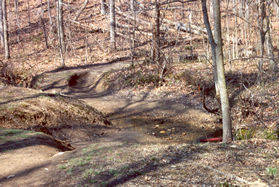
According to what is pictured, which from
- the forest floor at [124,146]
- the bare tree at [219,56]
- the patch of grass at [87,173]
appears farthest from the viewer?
the bare tree at [219,56]

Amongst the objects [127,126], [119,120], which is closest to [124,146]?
[127,126]

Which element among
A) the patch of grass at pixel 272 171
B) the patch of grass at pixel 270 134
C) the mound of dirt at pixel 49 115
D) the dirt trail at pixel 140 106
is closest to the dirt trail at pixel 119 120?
the dirt trail at pixel 140 106

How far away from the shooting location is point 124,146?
6.74 metres

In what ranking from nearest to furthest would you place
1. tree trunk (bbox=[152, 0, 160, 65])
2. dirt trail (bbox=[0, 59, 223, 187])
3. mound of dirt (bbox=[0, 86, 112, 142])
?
dirt trail (bbox=[0, 59, 223, 187]) < mound of dirt (bbox=[0, 86, 112, 142]) < tree trunk (bbox=[152, 0, 160, 65])

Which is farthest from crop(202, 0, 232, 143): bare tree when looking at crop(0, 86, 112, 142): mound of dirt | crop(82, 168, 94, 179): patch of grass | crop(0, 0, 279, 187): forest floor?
crop(0, 86, 112, 142): mound of dirt

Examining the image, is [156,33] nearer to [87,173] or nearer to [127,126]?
[127,126]

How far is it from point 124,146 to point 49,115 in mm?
4711

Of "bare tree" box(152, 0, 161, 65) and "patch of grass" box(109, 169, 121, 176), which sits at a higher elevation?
"bare tree" box(152, 0, 161, 65)

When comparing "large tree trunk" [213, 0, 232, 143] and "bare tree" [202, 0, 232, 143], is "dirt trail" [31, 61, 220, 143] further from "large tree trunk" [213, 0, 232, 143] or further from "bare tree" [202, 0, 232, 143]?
"bare tree" [202, 0, 232, 143]

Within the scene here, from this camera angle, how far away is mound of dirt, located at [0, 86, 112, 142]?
31.8 ft

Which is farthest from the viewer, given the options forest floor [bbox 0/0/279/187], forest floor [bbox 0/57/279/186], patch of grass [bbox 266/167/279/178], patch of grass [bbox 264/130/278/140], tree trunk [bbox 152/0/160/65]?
tree trunk [bbox 152/0/160/65]

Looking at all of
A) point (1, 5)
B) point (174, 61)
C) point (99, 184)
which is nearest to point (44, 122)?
point (99, 184)

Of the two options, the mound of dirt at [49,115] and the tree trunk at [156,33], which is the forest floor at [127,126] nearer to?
the mound of dirt at [49,115]

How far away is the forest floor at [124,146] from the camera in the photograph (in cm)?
459
